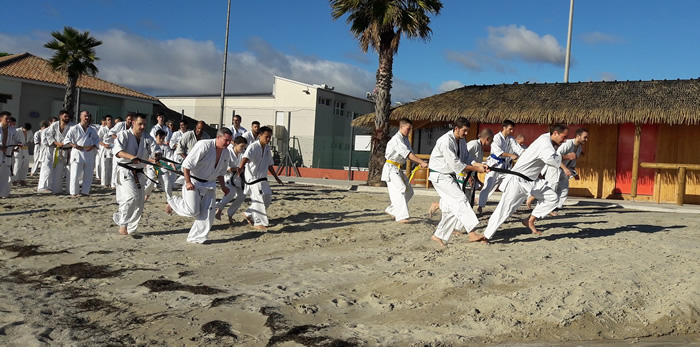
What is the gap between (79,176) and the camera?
12.9 meters

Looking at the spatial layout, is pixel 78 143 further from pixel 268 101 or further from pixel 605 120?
pixel 268 101

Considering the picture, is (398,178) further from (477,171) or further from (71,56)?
(71,56)

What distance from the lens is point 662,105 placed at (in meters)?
15.2

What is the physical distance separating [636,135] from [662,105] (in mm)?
929

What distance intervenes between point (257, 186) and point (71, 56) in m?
19.5

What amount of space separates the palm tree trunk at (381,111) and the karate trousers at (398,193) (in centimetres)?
833

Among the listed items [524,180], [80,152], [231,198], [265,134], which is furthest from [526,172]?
[80,152]

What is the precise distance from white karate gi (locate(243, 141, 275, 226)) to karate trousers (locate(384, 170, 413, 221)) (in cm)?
196

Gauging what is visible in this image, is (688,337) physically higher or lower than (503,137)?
lower

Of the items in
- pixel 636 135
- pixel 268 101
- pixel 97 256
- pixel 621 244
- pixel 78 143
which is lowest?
pixel 97 256

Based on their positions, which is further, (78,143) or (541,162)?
(78,143)

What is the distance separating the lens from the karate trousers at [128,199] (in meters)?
8.66

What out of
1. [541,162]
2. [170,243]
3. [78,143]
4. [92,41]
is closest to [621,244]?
[541,162]

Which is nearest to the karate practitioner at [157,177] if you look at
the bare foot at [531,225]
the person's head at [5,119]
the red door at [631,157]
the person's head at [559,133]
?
the person's head at [5,119]
